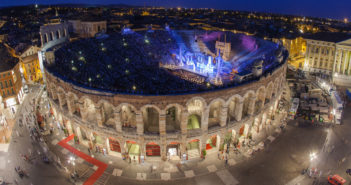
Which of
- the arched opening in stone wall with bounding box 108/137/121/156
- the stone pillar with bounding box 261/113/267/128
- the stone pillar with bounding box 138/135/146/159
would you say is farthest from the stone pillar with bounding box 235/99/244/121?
the arched opening in stone wall with bounding box 108/137/121/156

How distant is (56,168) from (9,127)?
21.9 metres

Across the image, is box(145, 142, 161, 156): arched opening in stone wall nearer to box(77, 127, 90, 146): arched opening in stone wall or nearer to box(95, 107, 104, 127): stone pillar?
box(95, 107, 104, 127): stone pillar

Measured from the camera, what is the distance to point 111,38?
74.9 meters

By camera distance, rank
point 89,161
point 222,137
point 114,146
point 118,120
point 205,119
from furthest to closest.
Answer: point 114,146 < point 222,137 < point 89,161 < point 205,119 < point 118,120

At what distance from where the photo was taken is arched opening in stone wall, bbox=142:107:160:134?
1681 inches

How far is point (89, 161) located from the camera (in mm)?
42812

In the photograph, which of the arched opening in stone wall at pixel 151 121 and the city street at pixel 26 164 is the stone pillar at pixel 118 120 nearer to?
the arched opening in stone wall at pixel 151 121

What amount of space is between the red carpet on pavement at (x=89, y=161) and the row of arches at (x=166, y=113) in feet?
20.8

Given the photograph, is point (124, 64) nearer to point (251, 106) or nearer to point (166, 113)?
point (166, 113)

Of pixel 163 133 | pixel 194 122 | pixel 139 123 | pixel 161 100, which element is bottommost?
pixel 194 122

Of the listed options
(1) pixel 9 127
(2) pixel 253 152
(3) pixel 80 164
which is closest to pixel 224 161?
(2) pixel 253 152

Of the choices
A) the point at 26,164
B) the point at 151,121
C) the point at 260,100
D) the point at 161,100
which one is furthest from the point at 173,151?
the point at 26,164

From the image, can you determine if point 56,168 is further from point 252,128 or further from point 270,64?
point 270,64

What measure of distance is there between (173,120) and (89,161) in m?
16.7
